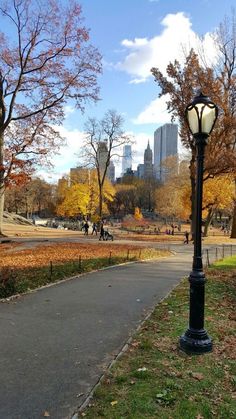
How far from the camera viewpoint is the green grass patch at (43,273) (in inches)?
378

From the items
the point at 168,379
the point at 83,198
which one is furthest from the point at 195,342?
the point at 83,198

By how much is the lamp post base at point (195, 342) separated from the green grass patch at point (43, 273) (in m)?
4.87

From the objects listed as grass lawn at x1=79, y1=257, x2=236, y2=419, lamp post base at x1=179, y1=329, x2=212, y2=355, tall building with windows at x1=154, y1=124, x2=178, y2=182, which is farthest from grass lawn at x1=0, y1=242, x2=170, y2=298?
tall building with windows at x1=154, y1=124, x2=178, y2=182

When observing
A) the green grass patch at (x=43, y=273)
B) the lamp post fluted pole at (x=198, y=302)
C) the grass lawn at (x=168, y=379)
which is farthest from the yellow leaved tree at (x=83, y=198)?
the lamp post fluted pole at (x=198, y=302)

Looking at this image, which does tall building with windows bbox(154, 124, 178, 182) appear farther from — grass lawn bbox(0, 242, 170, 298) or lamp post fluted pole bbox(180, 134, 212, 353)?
lamp post fluted pole bbox(180, 134, 212, 353)

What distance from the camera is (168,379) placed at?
4.88 meters

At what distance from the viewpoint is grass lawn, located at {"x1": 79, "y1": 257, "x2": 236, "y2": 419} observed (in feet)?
13.6

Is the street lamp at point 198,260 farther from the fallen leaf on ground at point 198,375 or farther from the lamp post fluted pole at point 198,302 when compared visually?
the fallen leaf on ground at point 198,375

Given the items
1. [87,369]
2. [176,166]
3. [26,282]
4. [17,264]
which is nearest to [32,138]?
[17,264]

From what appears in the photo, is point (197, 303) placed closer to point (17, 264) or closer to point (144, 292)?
point (144, 292)

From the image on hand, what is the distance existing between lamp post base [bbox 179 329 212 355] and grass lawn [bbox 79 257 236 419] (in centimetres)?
10

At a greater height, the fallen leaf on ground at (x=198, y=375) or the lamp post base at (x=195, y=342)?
the lamp post base at (x=195, y=342)

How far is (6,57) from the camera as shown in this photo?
25.6 metres

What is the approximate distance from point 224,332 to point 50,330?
300 cm
